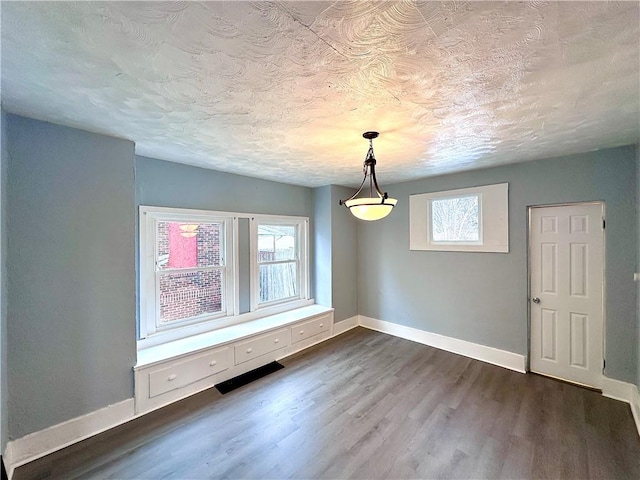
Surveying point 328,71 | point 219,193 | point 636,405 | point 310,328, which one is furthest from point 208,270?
point 636,405

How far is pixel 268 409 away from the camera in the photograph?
2.46m

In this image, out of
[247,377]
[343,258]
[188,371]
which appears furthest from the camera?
[343,258]

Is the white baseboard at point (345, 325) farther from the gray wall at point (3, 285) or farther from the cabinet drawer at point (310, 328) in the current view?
the gray wall at point (3, 285)

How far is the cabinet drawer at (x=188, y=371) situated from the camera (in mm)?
2475

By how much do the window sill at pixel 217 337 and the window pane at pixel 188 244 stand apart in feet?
2.81

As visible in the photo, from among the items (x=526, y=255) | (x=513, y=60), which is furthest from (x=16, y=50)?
(x=526, y=255)

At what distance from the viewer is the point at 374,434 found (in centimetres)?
214

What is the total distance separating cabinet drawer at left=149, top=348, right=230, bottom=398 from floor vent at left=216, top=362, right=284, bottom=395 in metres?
0.17

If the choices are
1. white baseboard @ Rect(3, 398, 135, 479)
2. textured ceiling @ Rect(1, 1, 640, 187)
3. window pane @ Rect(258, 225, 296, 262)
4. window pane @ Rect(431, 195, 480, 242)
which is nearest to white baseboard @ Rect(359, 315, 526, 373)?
window pane @ Rect(431, 195, 480, 242)

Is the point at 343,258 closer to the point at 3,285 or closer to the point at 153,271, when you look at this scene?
the point at 153,271

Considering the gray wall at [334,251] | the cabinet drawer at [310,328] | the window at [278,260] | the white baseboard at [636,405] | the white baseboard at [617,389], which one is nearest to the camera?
the white baseboard at [636,405]

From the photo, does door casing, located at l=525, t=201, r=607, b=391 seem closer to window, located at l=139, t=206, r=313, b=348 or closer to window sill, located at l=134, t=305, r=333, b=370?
window sill, located at l=134, t=305, r=333, b=370

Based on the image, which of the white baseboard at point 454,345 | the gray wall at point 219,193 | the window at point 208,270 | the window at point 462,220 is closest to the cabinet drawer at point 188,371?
the window at point 208,270

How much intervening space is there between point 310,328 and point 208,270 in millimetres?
1711
